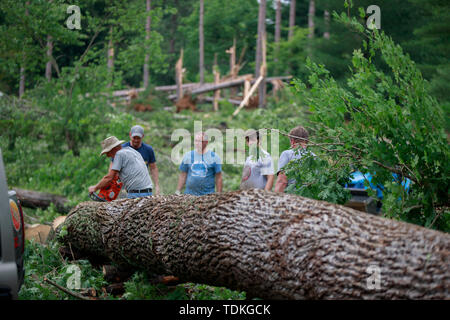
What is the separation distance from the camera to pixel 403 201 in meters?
4.16

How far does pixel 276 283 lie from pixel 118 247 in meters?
2.07

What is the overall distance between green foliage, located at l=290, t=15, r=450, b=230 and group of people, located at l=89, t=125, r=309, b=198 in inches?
Answer: 43.0

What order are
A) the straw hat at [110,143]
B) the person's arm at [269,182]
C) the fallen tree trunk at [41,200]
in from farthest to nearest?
the fallen tree trunk at [41,200] → the person's arm at [269,182] → the straw hat at [110,143]

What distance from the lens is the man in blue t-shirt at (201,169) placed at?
6918mm

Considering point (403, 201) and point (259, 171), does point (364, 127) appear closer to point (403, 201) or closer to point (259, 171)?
point (403, 201)

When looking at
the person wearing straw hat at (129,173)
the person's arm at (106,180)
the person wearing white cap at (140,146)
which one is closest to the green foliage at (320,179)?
the person wearing straw hat at (129,173)

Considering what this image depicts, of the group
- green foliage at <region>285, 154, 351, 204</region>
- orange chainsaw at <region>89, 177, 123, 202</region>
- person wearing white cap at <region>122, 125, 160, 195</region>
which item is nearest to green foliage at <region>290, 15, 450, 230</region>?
green foliage at <region>285, 154, 351, 204</region>

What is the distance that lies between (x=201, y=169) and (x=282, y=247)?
3639mm

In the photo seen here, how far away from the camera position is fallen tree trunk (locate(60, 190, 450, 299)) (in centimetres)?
297

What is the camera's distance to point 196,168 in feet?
22.9

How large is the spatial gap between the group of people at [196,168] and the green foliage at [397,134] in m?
1.09

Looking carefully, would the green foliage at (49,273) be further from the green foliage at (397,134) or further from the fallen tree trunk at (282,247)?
the green foliage at (397,134)

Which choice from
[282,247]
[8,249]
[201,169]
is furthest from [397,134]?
[201,169]

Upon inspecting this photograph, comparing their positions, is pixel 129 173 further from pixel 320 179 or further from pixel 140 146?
pixel 320 179
